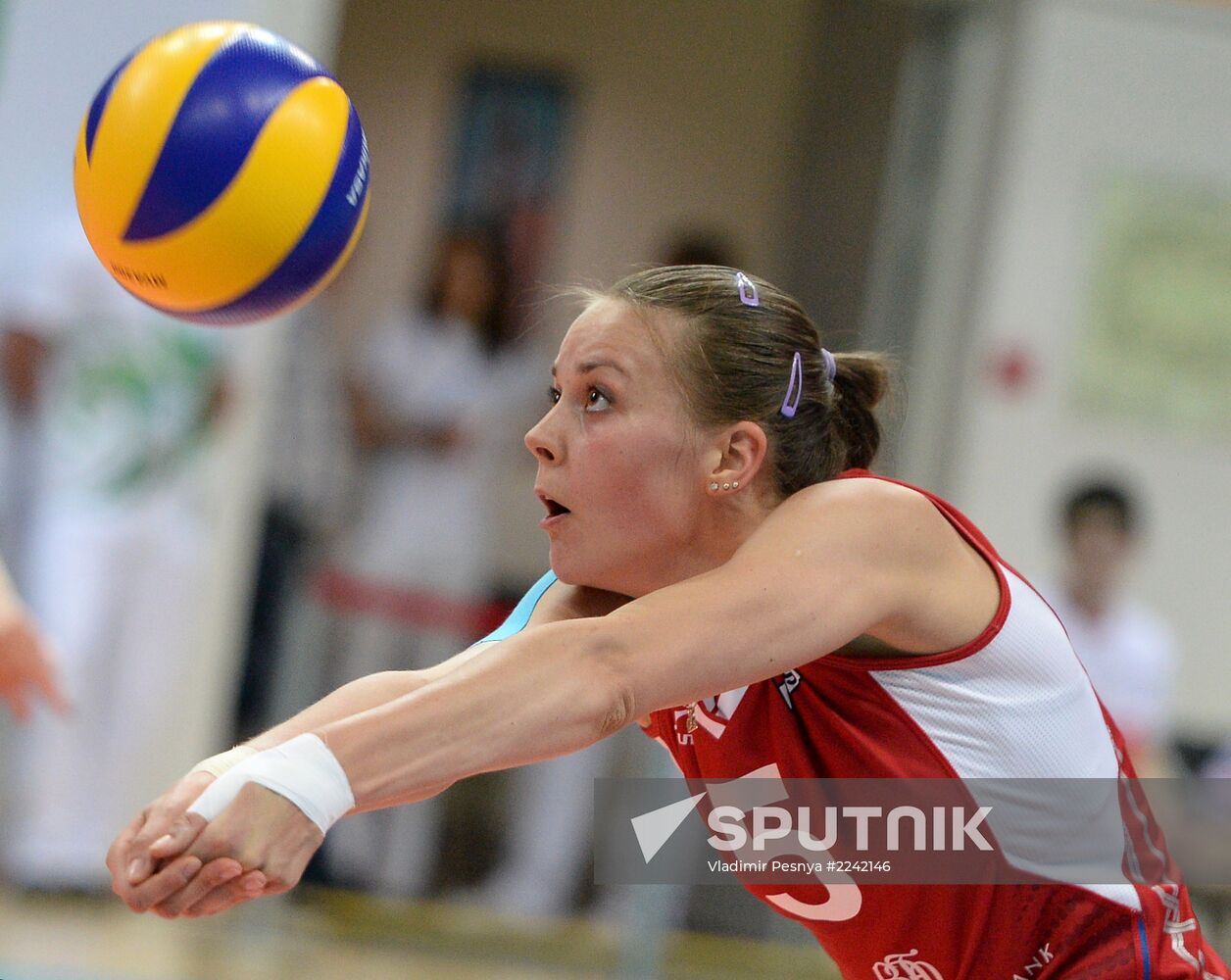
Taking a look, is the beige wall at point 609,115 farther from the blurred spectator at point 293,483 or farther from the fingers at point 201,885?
the fingers at point 201,885

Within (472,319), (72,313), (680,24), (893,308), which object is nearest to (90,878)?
(72,313)

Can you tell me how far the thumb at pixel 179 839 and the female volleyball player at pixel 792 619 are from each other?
0.15m

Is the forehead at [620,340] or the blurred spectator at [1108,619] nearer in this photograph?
the forehead at [620,340]

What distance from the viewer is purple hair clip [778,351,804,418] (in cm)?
195

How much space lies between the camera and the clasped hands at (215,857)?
1.44 metres

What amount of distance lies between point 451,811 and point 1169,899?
15.5 ft

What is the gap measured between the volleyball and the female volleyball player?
0.41 m

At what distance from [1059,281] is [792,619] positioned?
469 centimetres

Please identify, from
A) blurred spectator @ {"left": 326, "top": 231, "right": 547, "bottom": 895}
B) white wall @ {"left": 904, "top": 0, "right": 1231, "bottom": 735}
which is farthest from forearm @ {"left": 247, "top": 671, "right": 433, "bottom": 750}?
white wall @ {"left": 904, "top": 0, "right": 1231, "bottom": 735}

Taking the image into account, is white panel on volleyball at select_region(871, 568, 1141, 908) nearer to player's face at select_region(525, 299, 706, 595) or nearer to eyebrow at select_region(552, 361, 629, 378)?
player's face at select_region(525, 299, 706, 595)

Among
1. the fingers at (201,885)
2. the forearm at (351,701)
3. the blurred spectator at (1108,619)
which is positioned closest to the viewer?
the fingers at (201,885)

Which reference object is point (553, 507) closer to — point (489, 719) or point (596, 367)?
point (596, 367)

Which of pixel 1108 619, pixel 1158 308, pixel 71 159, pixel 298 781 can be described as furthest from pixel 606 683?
pixel 1158 308

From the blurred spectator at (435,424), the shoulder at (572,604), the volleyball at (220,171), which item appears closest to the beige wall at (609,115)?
the blurred spectator at (435,424)
